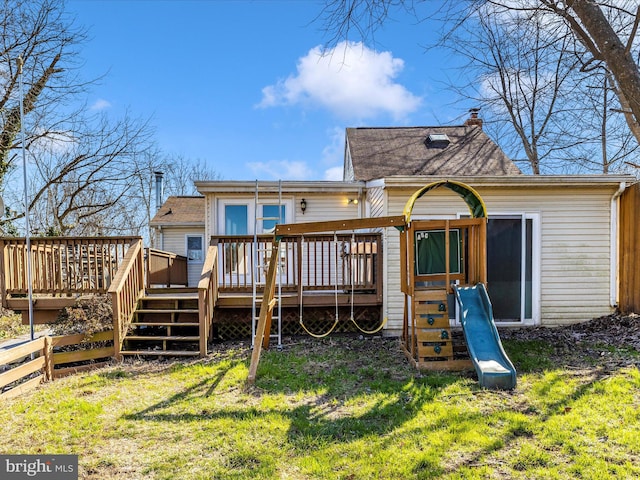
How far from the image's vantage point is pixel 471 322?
519 cm

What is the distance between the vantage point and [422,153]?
1027 cm

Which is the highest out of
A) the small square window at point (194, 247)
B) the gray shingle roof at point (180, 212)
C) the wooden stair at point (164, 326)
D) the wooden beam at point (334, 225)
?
the gray shingle roof at point (180, 212)

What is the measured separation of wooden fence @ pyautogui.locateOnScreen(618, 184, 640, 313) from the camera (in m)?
6.74

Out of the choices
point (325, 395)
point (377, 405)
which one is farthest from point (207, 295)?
→ point (377, 405)

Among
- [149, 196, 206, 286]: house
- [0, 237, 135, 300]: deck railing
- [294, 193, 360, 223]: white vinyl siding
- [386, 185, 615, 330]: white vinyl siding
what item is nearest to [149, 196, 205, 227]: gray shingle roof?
[149, 196, 206, 286]: house

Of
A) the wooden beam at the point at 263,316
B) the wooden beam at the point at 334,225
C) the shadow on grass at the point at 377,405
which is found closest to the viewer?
the shadow on grass at the point at 377,405

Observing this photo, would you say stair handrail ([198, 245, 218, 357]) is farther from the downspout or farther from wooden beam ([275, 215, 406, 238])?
the downspout

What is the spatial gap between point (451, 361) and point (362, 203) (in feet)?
14.3

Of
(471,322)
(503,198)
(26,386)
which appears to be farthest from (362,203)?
(26,386)

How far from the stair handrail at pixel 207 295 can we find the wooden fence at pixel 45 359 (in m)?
1.43

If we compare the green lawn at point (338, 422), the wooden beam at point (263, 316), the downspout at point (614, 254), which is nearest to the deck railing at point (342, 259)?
the wooden beam at point (263, 316)

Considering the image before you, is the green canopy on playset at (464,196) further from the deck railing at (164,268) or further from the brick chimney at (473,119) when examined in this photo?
the brick chimney at (473,119)

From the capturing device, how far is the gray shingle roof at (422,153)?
939cm

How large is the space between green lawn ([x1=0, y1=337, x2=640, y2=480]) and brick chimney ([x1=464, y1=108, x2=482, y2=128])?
8.93 m
